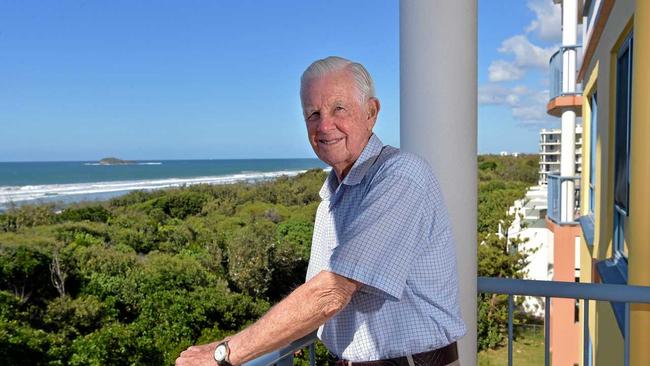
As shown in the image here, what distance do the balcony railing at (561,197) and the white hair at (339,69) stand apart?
24.4 ft

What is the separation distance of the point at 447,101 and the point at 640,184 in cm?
150

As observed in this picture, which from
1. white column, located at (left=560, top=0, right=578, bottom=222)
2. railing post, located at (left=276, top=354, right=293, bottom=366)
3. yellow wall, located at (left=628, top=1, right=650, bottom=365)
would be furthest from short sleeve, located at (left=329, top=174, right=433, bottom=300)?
white column, located at (left=560, top=0, right=578, bottom=222)

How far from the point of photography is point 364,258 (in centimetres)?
94

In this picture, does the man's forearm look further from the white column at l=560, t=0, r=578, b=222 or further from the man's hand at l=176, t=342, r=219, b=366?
the white column at l=560, t=0, r=578, b=222

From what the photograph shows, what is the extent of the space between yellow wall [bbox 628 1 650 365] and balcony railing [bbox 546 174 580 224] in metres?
5.75

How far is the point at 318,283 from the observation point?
95cm

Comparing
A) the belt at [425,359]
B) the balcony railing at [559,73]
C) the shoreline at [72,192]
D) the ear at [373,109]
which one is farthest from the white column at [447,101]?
the shoreline at [72,192]

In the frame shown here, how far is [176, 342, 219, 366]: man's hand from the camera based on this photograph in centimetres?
101

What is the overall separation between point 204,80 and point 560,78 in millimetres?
32096

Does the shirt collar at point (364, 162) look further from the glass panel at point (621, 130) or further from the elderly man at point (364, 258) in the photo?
the glass panel at point (621, 130)

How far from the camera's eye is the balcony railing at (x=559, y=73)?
818 centimetres

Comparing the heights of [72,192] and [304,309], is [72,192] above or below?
below

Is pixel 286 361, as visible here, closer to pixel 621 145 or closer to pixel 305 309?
pixel 305 309

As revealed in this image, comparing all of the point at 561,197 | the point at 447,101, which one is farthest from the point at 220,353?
the point at 561,197
